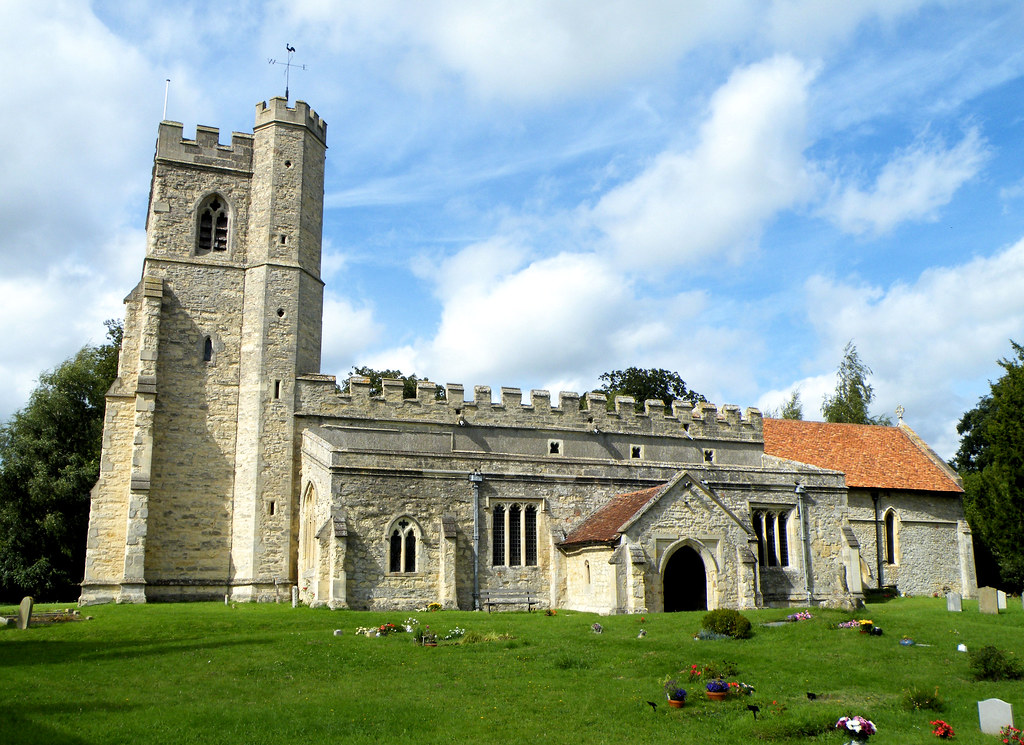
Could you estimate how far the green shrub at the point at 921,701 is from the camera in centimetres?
1308

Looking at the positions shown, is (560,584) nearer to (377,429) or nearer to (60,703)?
(377,429)

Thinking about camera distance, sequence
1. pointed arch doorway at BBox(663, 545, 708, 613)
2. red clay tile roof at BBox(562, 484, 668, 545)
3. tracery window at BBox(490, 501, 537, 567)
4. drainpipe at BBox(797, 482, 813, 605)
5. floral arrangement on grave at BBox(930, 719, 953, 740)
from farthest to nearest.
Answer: drainpipe at BBox(797, 482, 813, 605), tracery window at BBox(490, 501, 537, 567), pointed arch doorway at BBox(663, 545, 708, 613), red clay tile roof at BBox(562, 484, 668, 545), floral arrangement on grave at BBox(930, 719, 953, 740)

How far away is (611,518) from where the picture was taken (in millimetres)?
26234

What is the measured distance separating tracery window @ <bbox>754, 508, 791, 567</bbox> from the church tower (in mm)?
16351

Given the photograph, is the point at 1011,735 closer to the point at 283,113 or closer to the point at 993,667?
the point at 993,667

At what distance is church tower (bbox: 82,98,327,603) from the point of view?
29.7m

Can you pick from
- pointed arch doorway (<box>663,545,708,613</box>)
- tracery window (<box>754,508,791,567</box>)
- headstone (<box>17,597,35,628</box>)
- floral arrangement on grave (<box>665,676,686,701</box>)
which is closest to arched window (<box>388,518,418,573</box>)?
pointed arch doorway (<box>663,545,708,613</box>)

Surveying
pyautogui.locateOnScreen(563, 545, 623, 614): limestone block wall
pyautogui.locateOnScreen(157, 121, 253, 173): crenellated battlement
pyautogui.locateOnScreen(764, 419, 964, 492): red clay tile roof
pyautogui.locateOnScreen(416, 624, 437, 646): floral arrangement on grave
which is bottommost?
pyautogui.locateOnScreen(416, 624, 437, 646): floral arrangement on grave

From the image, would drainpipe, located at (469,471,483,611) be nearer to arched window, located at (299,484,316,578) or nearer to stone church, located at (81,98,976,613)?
stone church, located at (81,98,976,613)

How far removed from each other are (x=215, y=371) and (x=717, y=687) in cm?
2374

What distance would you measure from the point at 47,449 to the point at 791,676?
3553cm

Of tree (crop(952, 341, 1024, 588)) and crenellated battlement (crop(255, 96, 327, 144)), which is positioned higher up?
crenellated battlement (crop(255, 96, 327, 144))

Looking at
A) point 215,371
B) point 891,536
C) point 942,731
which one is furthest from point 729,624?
point 215,371

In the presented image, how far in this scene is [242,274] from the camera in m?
33.0
